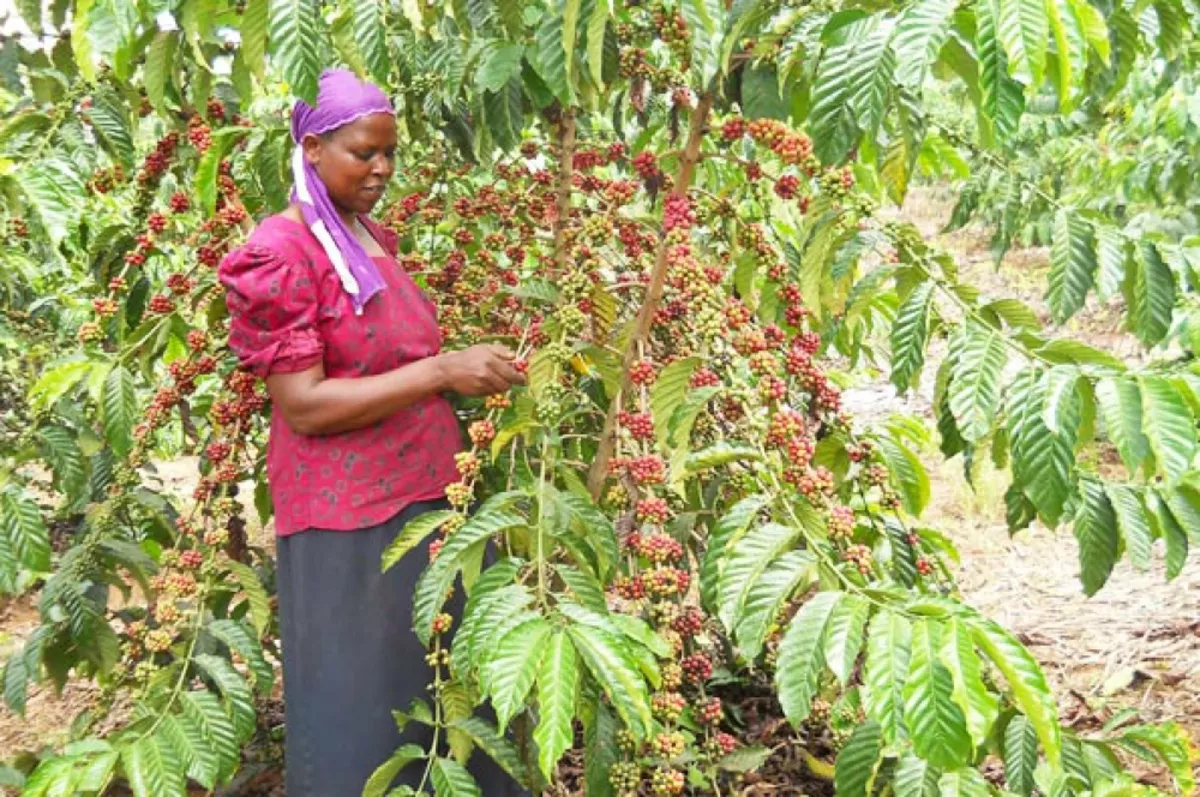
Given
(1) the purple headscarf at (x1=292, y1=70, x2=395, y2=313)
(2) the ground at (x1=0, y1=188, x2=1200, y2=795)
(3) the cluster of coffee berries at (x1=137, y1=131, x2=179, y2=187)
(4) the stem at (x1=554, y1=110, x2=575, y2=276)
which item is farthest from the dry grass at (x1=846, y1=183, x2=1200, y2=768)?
(3) the cluster of coffee berries at (x1=137, y1=131, x2=179, y2=187)

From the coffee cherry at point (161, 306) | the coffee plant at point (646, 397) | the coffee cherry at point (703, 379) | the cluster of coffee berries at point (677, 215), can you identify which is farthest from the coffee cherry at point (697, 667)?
the coffee cherry at point (161, 306)

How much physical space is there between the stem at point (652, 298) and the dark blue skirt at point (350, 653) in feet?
1.05

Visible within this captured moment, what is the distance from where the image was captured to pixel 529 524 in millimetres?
1520

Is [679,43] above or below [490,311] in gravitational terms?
above

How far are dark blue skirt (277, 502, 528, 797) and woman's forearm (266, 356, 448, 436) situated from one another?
0.22 m

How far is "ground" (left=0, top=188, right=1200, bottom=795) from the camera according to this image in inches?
114

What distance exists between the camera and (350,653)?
71.8 inches

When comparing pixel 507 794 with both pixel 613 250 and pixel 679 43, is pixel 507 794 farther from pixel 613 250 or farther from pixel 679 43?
pixel 679 43

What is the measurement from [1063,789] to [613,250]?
1.34 metres

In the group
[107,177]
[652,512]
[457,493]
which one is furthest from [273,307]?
[107,177]

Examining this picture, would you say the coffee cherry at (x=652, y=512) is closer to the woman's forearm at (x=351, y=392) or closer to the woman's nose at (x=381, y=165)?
the woman's forearm at (x=351, y=392)

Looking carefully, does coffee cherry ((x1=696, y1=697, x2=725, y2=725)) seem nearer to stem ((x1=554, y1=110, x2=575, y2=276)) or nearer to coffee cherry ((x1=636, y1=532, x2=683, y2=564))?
coffee cherry ((x1=636, y1=532, x2=683, y2=564))

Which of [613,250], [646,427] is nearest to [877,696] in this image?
[646,427]

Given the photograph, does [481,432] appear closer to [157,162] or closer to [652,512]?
[652,512]
